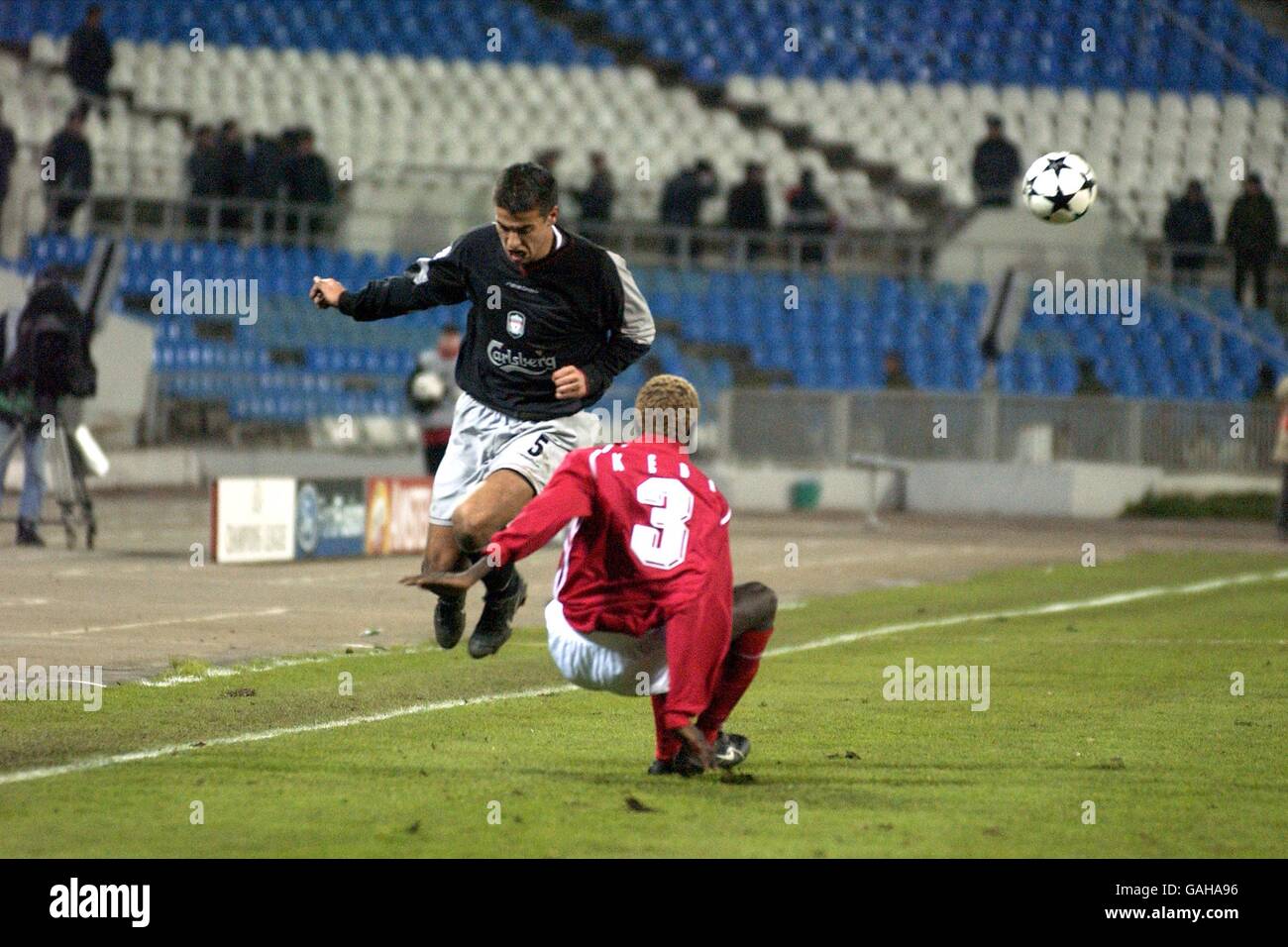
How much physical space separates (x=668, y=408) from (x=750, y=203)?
24.2 metres

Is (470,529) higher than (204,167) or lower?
lower

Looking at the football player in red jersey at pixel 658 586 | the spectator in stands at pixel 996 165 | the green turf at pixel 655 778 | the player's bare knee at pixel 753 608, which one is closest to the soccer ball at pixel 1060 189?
the green turf at pixel 655 778

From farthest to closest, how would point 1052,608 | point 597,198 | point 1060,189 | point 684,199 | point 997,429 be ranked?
1. point 684,199
2. point 597,198
3. point 997,429
4. point 1052,608
5. point 1060,189

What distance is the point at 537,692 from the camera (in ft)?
32.0

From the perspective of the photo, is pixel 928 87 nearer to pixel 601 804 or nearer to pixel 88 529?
pixel 88 529

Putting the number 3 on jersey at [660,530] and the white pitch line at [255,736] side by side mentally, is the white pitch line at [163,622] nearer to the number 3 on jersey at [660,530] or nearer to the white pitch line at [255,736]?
the white pitch line at [255,736]

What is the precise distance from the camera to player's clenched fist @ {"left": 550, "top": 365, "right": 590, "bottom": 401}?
8.51 metres

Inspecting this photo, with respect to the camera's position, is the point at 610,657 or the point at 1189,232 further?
the point at 1189,232

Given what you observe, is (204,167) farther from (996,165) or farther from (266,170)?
(996,165)

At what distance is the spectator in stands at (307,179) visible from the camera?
29828 millimetres

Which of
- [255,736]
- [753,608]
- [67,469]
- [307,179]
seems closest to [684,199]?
[307,179]
